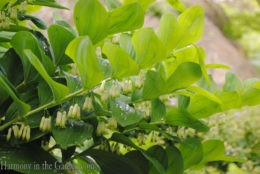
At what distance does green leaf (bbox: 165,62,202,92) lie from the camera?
445mm

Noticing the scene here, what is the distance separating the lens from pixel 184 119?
0.52m

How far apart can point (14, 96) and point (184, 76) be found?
0.18 meters

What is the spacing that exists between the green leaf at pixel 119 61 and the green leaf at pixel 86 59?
20 mm

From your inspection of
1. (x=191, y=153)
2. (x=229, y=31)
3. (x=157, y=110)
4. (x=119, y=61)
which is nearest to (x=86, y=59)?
(x=119, y=61)

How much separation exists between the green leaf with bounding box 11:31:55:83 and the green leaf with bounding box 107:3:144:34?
8 cm

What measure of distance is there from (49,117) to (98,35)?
10cm

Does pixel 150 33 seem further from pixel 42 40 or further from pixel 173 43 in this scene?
pixel 42 40

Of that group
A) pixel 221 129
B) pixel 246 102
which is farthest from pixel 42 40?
pixel 221 129

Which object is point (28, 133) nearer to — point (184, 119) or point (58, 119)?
point (58, 119)

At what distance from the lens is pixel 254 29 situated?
6098 millimetres

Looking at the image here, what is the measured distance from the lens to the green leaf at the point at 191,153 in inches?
23.1

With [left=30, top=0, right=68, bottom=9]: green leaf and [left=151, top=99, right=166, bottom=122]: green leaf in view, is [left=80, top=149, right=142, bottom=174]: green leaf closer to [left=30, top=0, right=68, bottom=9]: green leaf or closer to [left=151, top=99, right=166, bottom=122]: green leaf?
[left=151, top=99, right=166, bottom=122]: green leaf

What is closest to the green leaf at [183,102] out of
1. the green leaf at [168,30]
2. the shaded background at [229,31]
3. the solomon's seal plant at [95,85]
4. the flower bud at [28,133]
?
the solomon's seal plant at [95,85]

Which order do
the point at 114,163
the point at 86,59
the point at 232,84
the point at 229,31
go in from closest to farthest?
1. the point at 86,59
2. the point at 114,163
3. the point at 232,84
4. the point at 229,31
